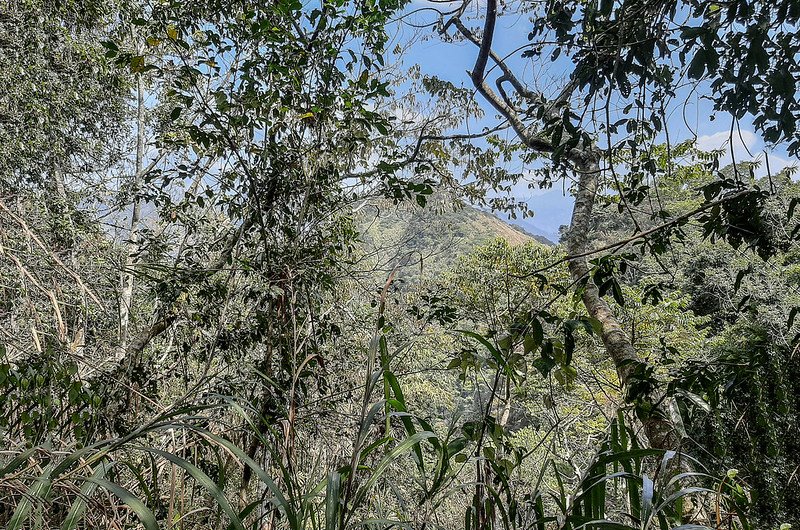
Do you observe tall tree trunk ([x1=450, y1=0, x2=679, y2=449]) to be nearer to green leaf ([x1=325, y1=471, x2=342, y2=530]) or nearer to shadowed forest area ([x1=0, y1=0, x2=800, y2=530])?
shadowed forest area ([x1=0, y1=0, x2=800, y2=530])

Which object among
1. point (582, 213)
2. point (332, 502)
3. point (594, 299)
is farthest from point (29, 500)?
point (582, 213)

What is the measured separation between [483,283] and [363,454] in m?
6.94

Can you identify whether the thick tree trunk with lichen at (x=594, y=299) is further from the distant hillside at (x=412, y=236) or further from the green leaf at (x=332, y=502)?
the green leaf at (x=332, y=502)

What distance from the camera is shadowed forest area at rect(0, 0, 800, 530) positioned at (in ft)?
2.89

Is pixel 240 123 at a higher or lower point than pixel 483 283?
lower

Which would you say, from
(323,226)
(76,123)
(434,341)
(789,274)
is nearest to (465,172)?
(323,226)

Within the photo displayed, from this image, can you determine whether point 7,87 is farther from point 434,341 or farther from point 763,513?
point 763,513

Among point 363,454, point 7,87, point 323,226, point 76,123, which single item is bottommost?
point 363,454

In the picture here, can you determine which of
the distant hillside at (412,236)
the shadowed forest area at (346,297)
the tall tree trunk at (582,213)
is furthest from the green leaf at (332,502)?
the tall tree trunk at (582,213)

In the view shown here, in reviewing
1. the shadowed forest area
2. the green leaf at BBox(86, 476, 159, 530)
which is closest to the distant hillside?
the shadowed forest area

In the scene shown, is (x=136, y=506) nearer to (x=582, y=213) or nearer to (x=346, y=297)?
(x=582, y=213)

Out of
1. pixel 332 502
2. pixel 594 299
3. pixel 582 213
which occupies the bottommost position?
pixel 332 502

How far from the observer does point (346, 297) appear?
14.4 ft

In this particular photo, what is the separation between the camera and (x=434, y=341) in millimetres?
7156
